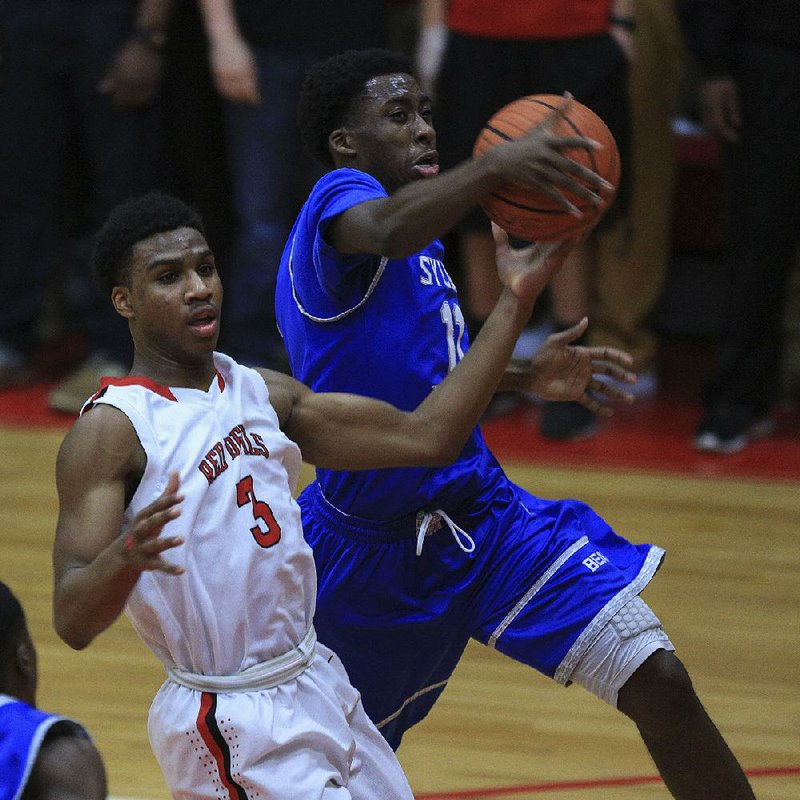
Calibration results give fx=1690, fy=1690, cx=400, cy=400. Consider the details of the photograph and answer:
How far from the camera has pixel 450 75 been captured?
7098mm

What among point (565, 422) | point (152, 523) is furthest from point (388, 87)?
point (565, 422)

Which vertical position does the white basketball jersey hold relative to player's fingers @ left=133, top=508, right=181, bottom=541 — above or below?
below

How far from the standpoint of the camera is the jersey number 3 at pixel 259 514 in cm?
315

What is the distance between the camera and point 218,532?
311 cm

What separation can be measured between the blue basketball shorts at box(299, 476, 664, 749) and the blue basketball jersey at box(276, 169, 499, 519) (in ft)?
0.24

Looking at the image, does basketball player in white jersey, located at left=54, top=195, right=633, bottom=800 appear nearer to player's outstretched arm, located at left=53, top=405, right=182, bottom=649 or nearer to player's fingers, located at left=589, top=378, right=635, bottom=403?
player's outstretched arm, located at left=53, top=405, right=182, bottom=649

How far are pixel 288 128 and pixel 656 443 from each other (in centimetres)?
212

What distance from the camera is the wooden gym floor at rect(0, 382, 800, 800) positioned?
4.55 metres

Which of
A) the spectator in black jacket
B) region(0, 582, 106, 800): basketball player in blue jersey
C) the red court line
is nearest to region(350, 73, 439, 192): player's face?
the red court line

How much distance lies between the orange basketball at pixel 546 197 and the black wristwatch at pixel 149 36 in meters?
4.04

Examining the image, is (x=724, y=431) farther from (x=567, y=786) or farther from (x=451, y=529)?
(x=451, y=529)

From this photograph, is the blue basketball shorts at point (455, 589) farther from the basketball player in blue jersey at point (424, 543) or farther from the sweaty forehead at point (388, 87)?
the sweaty forehead at point (388, 87)

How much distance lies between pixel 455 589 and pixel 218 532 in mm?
889

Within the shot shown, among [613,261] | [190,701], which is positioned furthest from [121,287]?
[613,261]
